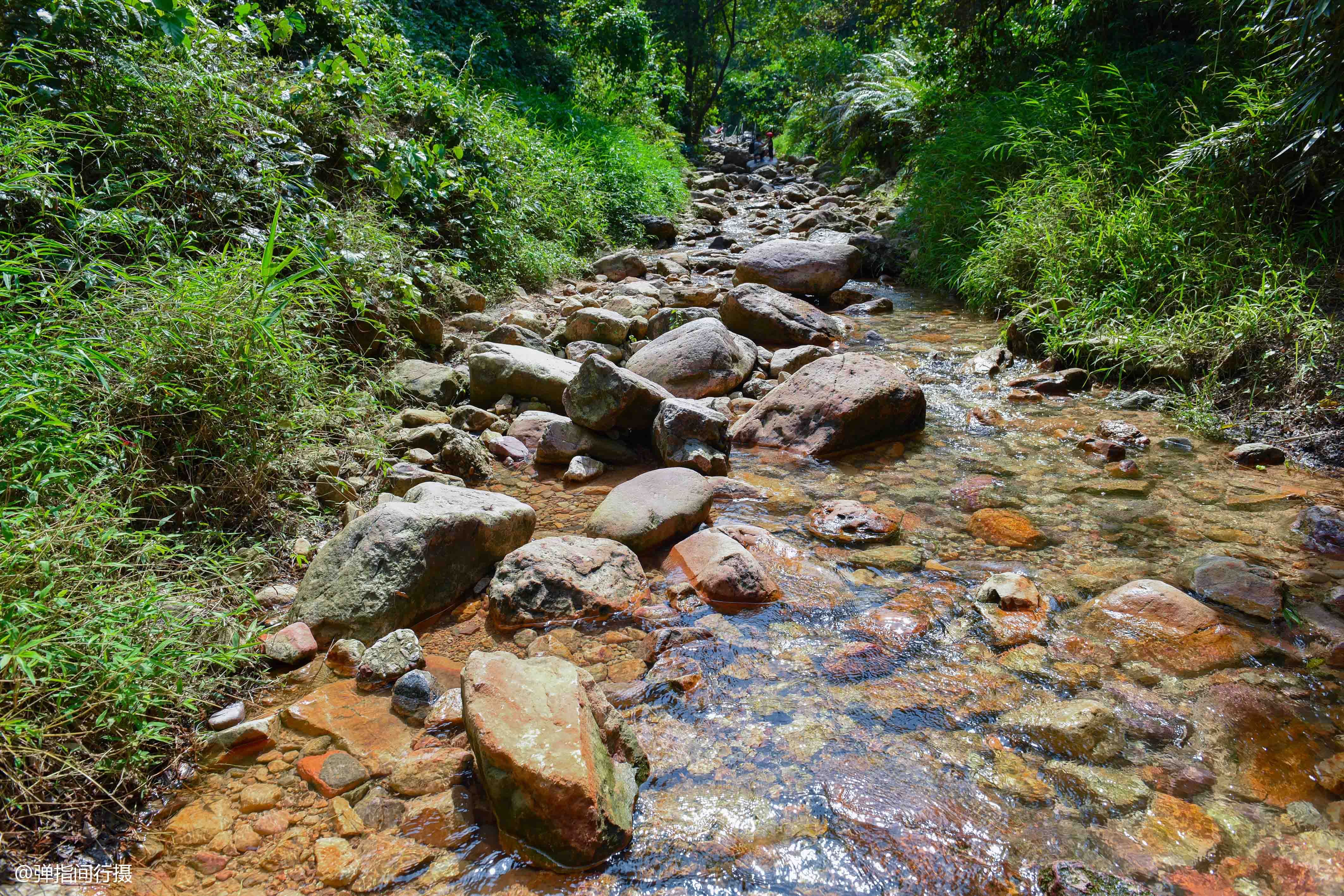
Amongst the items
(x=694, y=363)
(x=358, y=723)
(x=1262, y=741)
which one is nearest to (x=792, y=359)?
(x=694, y=363)

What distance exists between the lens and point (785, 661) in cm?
240

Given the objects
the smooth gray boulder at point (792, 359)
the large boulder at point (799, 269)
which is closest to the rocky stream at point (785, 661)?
the smooth gray boulder at point (792, 359)

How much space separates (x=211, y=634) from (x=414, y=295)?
2.81 metres

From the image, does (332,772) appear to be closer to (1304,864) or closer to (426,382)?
(1304,864)

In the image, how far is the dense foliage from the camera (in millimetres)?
1848

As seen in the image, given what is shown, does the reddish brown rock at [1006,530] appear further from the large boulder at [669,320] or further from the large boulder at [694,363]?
the large boulder at [669,320]

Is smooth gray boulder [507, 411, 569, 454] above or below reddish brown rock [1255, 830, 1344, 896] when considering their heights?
below

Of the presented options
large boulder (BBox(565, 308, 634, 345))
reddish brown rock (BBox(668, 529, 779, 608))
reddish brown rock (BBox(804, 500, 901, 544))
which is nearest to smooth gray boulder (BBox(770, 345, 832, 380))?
large boulder (BBox(565, 308, 634, 345))

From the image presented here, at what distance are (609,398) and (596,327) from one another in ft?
5.88

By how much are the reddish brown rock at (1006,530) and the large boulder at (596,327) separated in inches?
128

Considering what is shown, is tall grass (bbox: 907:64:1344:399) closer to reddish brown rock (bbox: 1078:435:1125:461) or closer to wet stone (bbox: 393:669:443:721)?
reddish brown rock (bbox: 1078:435:1125:461)

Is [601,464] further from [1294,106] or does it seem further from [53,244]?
[1294,106]

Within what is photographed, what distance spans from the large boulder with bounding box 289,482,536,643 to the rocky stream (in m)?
0.01

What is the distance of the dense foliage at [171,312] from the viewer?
72.7 inches
